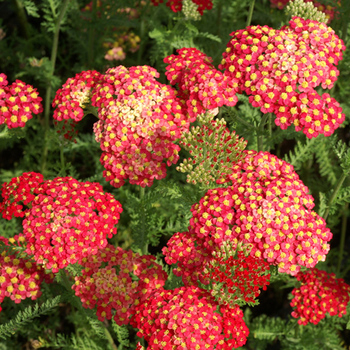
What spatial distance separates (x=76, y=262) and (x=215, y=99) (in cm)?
130

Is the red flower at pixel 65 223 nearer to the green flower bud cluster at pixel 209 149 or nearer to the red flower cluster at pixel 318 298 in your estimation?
the green flower bud cluster at pixel 209 149

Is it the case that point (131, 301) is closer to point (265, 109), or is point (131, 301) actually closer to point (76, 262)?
point (76, 262)

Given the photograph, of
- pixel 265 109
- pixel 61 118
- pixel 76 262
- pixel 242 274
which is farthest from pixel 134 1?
pixel 242 274

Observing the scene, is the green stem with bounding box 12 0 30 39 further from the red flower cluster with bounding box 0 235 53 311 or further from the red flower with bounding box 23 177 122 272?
the red flower cluster with bounding box 0 235 53 311

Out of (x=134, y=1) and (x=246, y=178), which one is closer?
(x=246, y=178)

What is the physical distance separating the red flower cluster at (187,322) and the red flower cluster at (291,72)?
3.81 feet

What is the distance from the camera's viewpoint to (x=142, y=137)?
9.40ft

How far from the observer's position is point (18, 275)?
→ 2.82m

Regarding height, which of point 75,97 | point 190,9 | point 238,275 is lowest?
point 238,275

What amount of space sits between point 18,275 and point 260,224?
1494mm

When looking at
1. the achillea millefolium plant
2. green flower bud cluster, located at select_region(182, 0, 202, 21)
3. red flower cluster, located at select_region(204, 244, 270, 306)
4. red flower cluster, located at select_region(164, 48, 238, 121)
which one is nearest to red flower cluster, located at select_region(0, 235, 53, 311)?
the achillea millefolium plant

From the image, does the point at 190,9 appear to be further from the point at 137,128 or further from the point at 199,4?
the point at 137,128

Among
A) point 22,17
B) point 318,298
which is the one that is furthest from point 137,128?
point 22,17

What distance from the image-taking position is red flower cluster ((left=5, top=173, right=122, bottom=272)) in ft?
8.43
